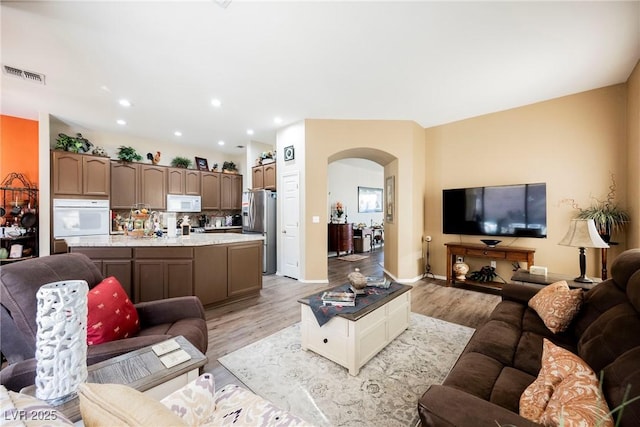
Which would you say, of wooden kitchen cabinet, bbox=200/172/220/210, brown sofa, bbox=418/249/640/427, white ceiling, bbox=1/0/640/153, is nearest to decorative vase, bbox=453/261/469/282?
brown sofa, bbox=418/249/640/427

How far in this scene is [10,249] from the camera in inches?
166

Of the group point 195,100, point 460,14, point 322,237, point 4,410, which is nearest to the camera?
point 4,410

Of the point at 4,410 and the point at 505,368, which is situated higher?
the point at 4,410

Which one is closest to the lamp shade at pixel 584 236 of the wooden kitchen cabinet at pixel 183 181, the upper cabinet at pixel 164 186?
the upper cabinet at pixel 164 186

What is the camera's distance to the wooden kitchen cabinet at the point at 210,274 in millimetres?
3230

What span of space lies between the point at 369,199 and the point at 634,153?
21.5 feet

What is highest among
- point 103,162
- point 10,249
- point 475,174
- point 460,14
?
point 460,14

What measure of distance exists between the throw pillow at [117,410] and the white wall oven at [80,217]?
5.46 metres

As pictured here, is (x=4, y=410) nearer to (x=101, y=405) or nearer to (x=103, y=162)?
(x=101, y=405)

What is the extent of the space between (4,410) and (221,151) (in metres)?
7.15

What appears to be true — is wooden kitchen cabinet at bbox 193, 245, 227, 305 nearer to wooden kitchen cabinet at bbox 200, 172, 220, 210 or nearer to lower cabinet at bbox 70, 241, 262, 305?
lower cabinet at bbox 70, 241, 262, 305

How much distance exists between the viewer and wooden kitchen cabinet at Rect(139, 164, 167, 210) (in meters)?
5.52

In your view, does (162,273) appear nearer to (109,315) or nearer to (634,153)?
(109,315)

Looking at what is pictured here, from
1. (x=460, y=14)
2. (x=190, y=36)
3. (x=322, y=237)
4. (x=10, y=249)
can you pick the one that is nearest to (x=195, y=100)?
(x=190, y=36)
